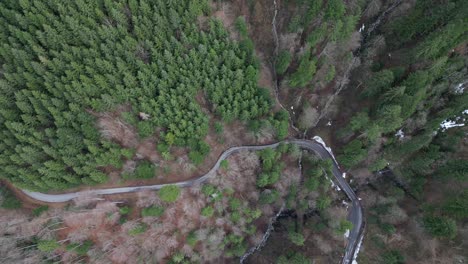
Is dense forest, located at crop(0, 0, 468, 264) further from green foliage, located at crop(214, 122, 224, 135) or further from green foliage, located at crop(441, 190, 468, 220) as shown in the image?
green foliage, located at crop(441, 190, 468, 220)

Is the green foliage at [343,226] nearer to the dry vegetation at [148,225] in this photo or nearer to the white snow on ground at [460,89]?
the dry vegetation at [148,225]

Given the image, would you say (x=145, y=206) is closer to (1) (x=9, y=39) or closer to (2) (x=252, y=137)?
(2) (x=252, y=137)

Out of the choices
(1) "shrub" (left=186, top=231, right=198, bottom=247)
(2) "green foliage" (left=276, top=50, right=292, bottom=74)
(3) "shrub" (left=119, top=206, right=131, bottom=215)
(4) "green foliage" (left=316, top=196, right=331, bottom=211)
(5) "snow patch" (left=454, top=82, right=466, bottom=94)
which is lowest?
(3) "shrub" (left=119, top=206, right=131, bottom=215)

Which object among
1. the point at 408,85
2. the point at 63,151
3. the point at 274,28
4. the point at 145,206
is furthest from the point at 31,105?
the point at 408,85

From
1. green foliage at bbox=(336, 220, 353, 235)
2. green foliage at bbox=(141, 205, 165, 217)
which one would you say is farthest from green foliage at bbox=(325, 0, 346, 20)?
green foliage at bbox=(141, 205, 165, 217)

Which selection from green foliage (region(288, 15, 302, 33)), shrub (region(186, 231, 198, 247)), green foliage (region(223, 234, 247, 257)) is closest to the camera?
shrub (region(186, 231, 198, 247))

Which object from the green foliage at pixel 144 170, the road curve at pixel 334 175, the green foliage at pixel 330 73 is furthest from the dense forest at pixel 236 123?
the green foliage at pixel 330 73

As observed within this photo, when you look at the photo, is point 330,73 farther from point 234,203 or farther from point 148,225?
point 148,225
